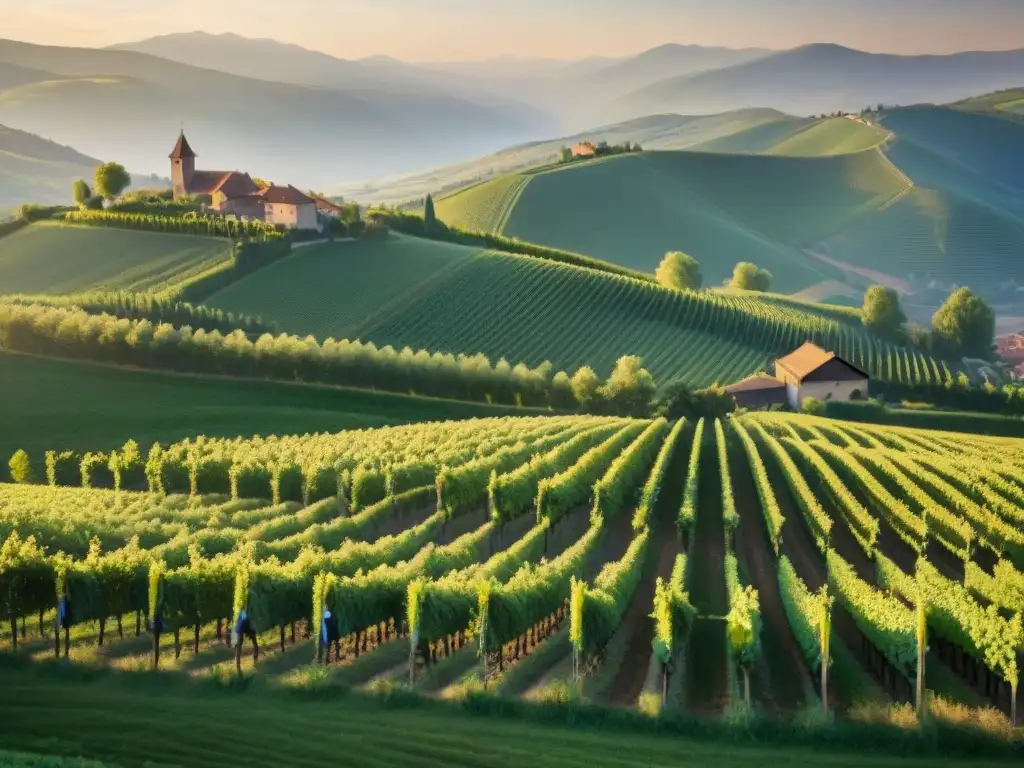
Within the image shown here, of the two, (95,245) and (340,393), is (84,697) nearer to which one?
(340,393)

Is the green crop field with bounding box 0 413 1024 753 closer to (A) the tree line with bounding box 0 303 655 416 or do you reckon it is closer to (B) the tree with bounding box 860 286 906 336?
(A) the tree line with bounding box 0 303 655 416

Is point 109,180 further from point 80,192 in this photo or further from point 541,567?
Answer: point 541,567

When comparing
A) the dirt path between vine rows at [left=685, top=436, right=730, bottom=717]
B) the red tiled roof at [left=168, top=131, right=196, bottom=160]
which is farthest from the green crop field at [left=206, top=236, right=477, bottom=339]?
the dirt path between vine rows at [left=685, top=436, right=730, bottom=717]

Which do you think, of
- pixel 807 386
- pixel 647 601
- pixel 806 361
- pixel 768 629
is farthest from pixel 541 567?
pixel 806 361

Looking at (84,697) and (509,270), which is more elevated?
(509,270)

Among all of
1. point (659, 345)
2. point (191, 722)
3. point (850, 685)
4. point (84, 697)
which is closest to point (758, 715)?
point (850, 685)
